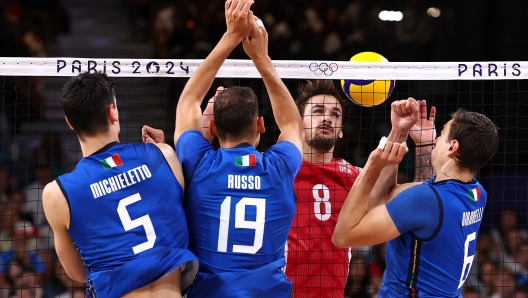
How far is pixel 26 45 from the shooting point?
13.8 meters

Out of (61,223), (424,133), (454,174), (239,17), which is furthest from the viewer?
(424,133)

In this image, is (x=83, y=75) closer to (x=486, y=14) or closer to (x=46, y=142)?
(x=46, y=142)

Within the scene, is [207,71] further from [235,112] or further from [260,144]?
[260,144]

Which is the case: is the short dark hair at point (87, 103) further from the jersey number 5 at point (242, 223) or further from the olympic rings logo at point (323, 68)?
the olympic rings logo at point (323, 68)

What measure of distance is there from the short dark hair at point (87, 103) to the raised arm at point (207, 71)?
0.55m

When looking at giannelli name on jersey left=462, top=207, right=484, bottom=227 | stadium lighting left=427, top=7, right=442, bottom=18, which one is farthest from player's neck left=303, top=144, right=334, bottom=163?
stadium lighting left=427, top=7, right=442, bottom=18

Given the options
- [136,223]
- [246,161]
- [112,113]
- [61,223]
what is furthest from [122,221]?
[246,161]

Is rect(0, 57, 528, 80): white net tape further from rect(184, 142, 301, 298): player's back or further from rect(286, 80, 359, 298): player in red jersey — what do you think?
rect(184, 142, 301, 298): player's back

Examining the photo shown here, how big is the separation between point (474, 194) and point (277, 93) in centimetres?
153

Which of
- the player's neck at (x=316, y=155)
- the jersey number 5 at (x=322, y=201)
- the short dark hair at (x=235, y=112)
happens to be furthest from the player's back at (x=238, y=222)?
the player's neck at (x=316, y=155)

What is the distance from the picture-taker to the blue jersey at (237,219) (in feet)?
14.4

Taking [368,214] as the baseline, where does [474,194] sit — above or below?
above

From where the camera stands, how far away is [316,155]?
6.50m

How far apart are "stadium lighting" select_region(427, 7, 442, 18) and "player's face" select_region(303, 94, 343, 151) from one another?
29.5ft
